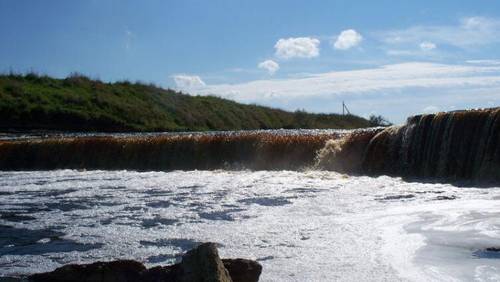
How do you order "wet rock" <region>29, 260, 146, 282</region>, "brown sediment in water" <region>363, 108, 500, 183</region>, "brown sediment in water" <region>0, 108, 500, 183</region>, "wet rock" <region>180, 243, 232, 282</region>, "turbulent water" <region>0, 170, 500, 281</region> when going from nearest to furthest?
"wet rock" <region>180, 243, 232, 282</region> < "wet rock" <region>29, 260, 146, 282</region> < "turbulent water" <region>0, 170, 500, 281</region> < "brown sediment in water" <region>363, 108, 500, 183</region> < "brown sediment in water" <region>0, 108, 500, 183</region>

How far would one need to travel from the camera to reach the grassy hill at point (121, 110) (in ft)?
131

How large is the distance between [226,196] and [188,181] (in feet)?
11.5

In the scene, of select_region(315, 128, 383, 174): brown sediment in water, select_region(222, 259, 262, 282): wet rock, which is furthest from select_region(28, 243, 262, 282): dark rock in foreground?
select_region(315, 128, 383, 174): brown sediment in water

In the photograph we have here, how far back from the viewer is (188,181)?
1491cm

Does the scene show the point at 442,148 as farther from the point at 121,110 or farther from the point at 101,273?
the point at 121,110

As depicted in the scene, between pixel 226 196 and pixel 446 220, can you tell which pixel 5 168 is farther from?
pixel 446 220

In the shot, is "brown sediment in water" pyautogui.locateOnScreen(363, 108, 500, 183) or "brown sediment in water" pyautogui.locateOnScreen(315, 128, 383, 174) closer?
"brown sediment in water" pyautogui.locateOnScreen(363, 108, 500, 183)

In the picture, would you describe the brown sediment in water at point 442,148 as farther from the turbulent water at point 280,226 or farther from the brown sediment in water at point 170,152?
the brown sediment in water at point 170,152

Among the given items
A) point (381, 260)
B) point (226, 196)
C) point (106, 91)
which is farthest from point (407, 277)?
point (106, 91)

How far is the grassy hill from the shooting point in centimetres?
3997

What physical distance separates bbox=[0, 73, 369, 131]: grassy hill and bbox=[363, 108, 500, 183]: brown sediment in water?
86.0ft

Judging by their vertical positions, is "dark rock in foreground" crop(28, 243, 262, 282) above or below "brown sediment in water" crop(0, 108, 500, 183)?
below

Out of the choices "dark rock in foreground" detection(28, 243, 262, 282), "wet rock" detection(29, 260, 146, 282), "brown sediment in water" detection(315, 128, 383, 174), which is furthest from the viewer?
"brown sediment in water" detection(315, 128, 383, 174)

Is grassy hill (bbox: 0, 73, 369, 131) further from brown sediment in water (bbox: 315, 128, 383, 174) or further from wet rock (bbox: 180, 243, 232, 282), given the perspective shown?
wet rock (bbox: 180, 243, 232, 282)
